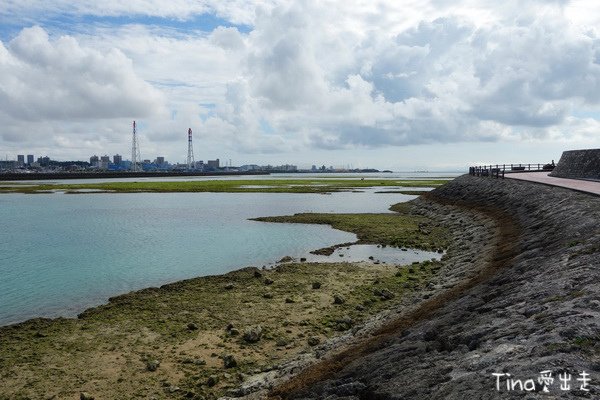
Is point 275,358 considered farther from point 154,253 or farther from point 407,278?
point 154,253

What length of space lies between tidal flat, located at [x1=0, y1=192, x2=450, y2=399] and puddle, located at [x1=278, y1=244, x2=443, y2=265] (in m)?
3.09

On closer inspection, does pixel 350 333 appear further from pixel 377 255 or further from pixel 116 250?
pixel 116 250

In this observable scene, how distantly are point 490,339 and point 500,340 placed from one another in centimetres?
31

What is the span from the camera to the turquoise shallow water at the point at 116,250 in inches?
857

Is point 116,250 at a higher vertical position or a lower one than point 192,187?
lower

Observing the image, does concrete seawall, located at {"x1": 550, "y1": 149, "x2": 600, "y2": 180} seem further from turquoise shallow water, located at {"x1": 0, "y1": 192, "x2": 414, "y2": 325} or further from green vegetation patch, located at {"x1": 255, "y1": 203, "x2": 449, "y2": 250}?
turquoise shallow water, located at {"x1": 0, "y1": 192, "x2": 414, "y2": 325}

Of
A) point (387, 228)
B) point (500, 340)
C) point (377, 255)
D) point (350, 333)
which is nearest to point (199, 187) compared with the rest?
point (387, 228)

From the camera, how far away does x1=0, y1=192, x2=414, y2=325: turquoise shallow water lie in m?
21.8

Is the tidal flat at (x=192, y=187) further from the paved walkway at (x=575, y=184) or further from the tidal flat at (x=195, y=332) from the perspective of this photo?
the tidal flat at (x=195, y=332)

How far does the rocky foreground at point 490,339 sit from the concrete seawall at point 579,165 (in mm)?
34366

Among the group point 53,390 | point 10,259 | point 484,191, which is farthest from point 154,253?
point 484,191

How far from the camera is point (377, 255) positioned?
30719mm

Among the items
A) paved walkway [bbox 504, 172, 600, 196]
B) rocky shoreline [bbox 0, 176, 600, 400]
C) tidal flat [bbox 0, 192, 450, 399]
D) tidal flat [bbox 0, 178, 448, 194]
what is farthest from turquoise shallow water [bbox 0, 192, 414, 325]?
tidal flat [bbox 0, 178, 448, 194]

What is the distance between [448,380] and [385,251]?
23761 millimetres
